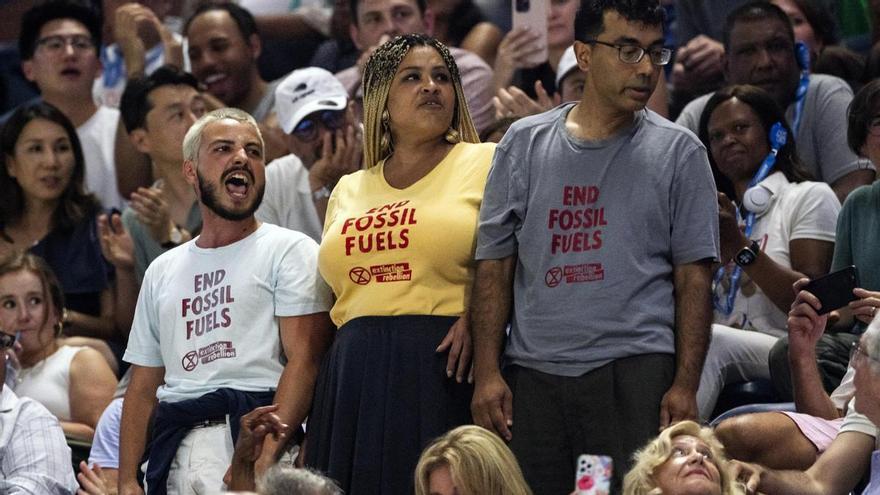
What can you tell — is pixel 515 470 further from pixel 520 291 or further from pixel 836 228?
pixel 836 228

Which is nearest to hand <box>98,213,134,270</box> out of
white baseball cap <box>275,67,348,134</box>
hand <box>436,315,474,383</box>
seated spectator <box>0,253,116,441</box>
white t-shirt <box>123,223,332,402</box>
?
seated spectator <box>0,253,116,441</box>

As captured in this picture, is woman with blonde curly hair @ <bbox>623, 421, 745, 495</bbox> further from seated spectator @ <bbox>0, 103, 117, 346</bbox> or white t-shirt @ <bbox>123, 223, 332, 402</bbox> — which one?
seated spectator @ <bbox>0, 103, 117, 346</bbox>

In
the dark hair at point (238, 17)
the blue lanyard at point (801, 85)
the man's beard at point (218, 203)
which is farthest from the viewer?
the dark hair at point (238, 17)

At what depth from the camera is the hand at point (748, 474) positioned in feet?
15.1

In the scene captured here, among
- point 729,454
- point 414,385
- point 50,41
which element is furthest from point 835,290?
point 50,41

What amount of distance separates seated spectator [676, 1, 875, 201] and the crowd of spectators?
0.01 metres

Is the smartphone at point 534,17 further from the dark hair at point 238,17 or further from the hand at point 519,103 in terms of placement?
the dark hair at point 238,17

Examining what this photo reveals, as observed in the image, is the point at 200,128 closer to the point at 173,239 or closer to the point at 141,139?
the point at 173,239

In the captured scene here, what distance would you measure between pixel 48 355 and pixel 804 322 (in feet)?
Result: 10.3

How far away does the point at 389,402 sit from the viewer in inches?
192

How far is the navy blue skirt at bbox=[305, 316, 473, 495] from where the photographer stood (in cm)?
484

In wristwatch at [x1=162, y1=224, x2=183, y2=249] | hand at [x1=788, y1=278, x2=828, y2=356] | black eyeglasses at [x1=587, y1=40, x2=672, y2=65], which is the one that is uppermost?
black eyeglasses at [x1=587, y1=40, x2=672, y2=65]

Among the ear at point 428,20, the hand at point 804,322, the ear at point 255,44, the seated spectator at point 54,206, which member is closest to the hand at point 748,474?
the hand at point 804,322

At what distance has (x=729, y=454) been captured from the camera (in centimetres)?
484
